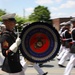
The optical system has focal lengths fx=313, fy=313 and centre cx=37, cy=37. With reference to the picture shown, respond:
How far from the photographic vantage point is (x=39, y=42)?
199 inches

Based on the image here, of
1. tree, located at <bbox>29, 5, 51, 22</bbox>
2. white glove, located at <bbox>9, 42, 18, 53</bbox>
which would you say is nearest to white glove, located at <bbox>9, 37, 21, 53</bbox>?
white glove, located at <bbox>9, 42, 18, 53</bbox>

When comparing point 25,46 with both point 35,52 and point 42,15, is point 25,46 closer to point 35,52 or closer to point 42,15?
point 35,52

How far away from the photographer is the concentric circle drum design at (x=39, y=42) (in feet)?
16.1

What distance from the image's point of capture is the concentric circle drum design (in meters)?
4.92

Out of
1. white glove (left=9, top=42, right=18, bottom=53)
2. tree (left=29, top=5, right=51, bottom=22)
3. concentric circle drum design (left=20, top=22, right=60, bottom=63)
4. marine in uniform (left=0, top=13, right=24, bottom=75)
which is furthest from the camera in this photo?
tree (left=29, top=5, right=51, bottom=22)

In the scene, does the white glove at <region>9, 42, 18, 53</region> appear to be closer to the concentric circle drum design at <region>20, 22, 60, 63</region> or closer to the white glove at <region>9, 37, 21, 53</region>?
the white glove at <region>9, 37, 21, 53</region>

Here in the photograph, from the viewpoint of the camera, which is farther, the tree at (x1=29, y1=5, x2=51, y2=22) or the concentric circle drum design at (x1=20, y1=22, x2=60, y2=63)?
the tree at (x1=29, y1=5, x2=51, y2=22)

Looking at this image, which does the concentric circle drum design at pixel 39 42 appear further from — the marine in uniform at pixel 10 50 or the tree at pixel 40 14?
the tree at pixel 40 14

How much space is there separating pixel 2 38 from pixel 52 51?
2.85ft

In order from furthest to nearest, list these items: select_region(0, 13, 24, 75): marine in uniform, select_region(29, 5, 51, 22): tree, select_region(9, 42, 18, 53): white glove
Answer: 1. select_region(29, 5, 51, 22): tree
2. select_region(0, 13, 24, 75): marine in uniform
3. select_region(9, 42, 18, 53): white glove

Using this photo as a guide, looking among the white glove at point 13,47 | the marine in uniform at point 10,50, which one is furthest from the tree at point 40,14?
the white glove at point 13,47

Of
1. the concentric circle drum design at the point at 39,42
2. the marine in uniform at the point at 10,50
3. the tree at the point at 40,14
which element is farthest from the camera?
the tree at the point at 40,14

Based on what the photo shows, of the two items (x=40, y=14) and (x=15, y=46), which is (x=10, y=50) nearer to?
(x=15, y=46)

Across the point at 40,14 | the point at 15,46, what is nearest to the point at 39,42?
the point at 15,46
